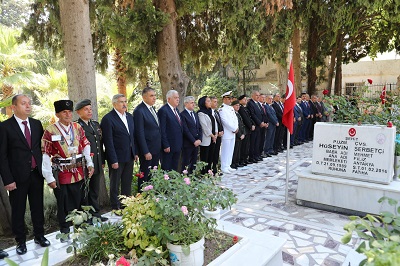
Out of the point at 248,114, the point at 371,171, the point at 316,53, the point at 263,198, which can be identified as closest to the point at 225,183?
the point at 263,198

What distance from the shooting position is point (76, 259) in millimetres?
2701

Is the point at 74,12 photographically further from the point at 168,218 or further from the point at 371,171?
the point at 371,171

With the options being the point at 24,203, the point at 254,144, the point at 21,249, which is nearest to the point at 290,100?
the point at 254,144

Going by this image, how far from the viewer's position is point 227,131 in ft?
24.4

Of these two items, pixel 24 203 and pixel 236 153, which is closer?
pixel 24 203

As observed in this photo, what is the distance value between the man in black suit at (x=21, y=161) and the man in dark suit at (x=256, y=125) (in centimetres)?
554

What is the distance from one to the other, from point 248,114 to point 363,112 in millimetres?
Result: 2941

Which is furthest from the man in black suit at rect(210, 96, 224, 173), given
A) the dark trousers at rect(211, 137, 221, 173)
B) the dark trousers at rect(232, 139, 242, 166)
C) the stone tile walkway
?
the dark trousers at rect(232, 139, 242, 166)

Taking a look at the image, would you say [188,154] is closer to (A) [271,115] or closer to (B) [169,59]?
(B) [169,59]

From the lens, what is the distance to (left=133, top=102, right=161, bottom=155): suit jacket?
517 centimetres

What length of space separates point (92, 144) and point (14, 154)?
100 centimetres

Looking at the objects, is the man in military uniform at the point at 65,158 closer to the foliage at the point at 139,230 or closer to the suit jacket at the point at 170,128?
the foliage at the point at 139,230

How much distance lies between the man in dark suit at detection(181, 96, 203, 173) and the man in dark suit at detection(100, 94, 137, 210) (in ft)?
4.56

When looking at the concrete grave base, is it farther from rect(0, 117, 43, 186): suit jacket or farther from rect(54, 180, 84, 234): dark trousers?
rect(0, 117, 43, 186): suit jacket
